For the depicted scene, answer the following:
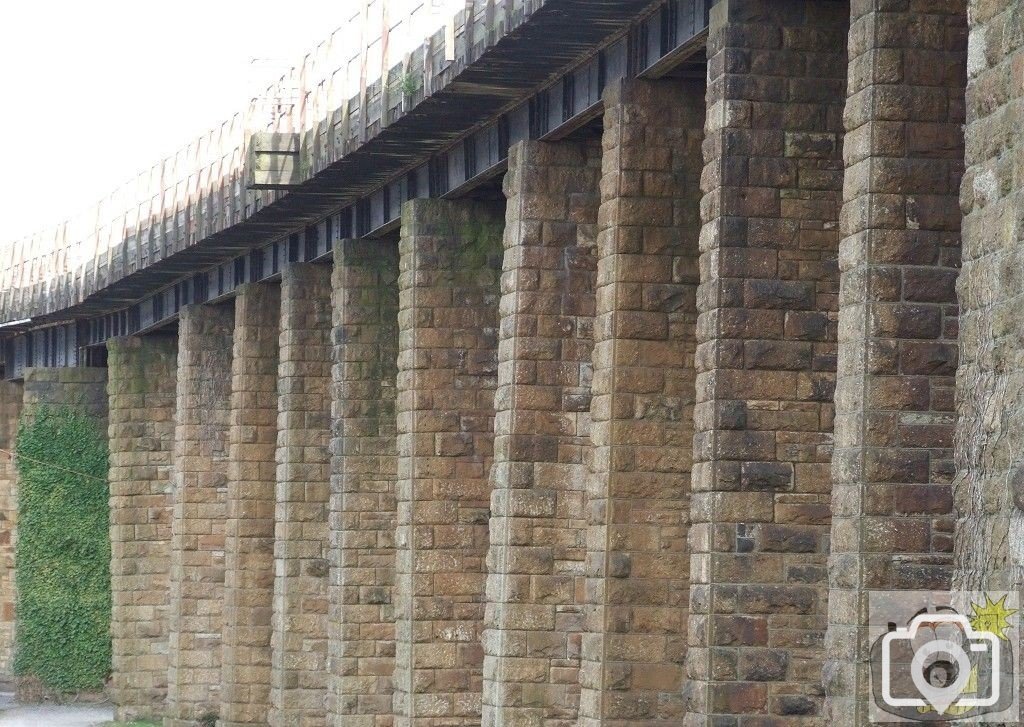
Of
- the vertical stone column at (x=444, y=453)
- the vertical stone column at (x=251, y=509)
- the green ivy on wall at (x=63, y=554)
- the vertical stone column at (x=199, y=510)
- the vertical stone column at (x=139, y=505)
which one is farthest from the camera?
the green ivy on wall at (x=63, y=554)

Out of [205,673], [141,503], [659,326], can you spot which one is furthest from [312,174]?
[141,503]

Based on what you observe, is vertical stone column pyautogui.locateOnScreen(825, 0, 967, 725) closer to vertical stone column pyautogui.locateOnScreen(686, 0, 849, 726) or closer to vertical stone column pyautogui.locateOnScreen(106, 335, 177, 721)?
vertical stone column pyautogui.locateOnScreen(686, 0, 849, 726)

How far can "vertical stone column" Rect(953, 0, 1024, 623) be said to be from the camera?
35.9ft

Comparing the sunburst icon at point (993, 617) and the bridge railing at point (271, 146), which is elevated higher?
the bridge railing at point (271, 146)

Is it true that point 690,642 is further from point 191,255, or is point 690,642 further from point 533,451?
point 191,255

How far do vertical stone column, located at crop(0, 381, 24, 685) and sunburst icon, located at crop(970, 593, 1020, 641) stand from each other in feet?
126

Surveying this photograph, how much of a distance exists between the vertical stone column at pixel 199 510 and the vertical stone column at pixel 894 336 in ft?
76.9

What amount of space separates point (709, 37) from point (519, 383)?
5751 millimetres

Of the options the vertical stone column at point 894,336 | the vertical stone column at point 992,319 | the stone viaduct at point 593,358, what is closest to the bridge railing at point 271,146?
the stone viaduct at point 593,358

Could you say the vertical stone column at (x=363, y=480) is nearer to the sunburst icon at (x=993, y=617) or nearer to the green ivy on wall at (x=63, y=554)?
the green ivy on wall at (x=63, y=554)

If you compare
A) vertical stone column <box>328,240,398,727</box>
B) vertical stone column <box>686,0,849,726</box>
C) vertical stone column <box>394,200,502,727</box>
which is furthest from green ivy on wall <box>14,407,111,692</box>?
vertical stone column <box>686,0,849,726</box>

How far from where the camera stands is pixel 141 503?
41250 millimetres

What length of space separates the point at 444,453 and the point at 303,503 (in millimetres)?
5657

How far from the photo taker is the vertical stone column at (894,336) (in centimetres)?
1438
